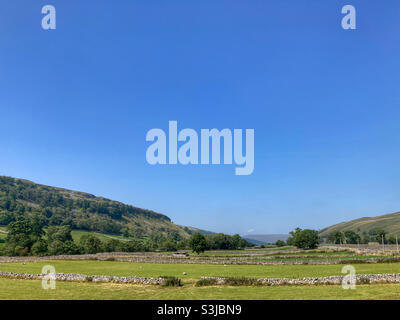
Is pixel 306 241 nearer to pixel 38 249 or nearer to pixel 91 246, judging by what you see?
pixel 91 246

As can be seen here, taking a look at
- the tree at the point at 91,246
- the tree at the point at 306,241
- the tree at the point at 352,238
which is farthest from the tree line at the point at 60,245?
the tree at the point at 352,238

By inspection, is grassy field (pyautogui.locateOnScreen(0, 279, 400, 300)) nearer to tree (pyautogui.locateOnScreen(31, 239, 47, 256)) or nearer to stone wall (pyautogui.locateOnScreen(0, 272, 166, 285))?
stone wall (pyautogui.locateOnScreen(0, 272, 166, 285))

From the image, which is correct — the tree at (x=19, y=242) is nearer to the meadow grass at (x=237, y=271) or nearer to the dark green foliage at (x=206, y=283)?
the meadow grass at (x=237, y=271)

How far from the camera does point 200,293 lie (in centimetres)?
2419

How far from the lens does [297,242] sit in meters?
98.2

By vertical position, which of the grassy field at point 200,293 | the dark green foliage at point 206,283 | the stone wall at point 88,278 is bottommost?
the stone wall at point 88,278

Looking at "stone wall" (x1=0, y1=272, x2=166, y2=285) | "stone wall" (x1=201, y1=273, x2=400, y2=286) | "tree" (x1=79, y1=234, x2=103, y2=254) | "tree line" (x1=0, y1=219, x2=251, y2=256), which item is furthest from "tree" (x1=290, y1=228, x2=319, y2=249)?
"stone wall" (x1=0, y1=272, x2=166, y2=285)

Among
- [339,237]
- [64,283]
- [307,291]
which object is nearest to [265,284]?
[307,291]

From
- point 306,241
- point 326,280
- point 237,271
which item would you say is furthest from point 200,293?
point 306,241

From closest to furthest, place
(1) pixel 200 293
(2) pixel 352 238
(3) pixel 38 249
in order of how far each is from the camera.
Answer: (1) pixel 200 293, (3) pixel 38 249, (2) pixel 352 238

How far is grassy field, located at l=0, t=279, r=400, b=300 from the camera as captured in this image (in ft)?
72.0

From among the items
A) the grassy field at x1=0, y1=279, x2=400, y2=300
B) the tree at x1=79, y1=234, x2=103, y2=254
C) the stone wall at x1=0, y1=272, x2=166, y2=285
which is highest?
the grassy field at x1=0, y1=279, x2=400, y2=300

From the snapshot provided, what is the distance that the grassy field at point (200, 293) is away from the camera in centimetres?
2195

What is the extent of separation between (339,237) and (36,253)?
148 metres
